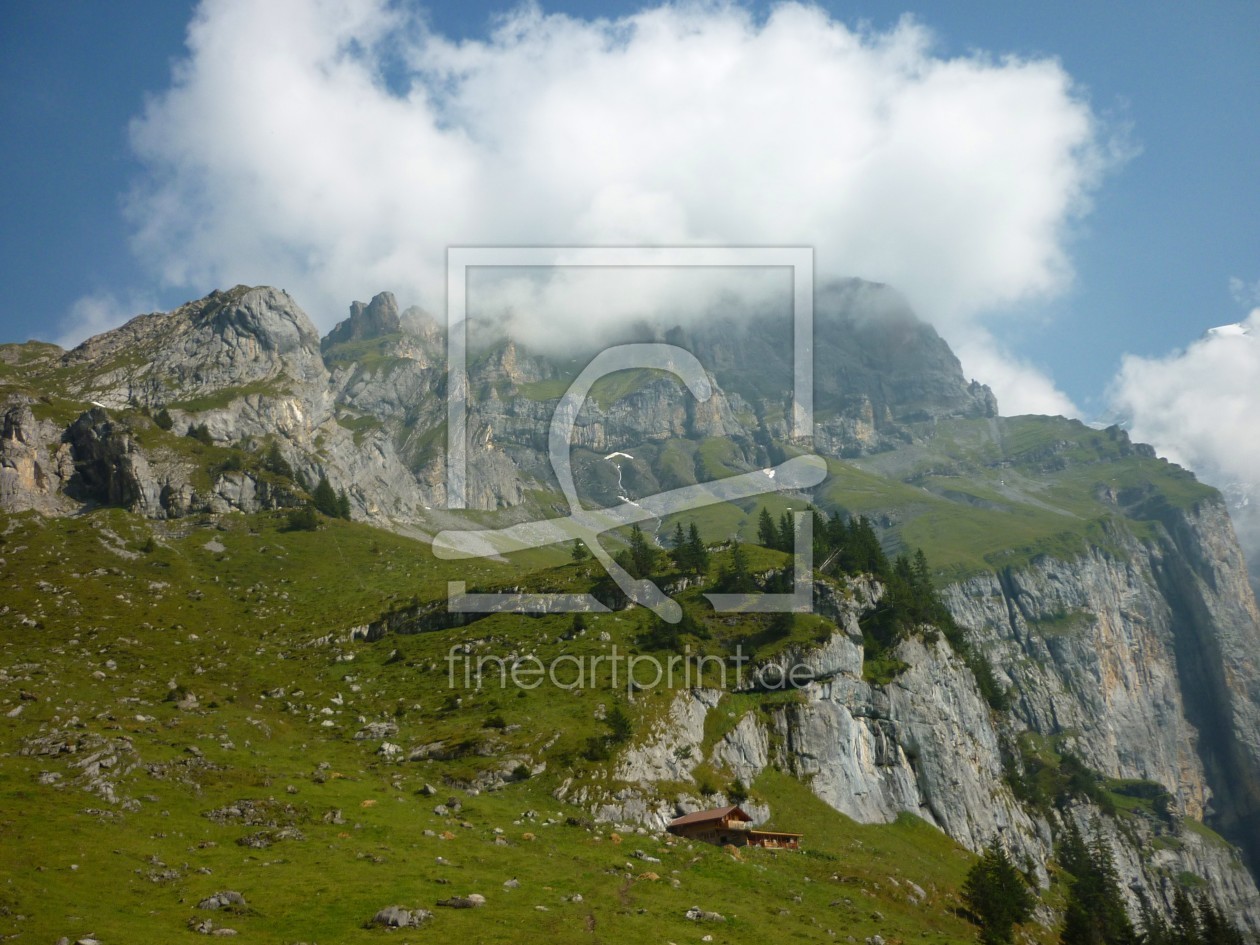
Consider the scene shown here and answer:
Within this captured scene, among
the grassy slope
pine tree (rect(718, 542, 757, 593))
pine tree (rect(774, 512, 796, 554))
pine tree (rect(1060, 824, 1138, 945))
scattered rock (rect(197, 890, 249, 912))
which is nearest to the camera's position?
scattered rock (rect(197, 890, 249, 912))

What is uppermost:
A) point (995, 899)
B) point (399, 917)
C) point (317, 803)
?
point (399, 917)

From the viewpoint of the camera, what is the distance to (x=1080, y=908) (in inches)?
3868

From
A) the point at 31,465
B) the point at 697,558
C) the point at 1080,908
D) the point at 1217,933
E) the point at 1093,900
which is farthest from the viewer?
the point at 31,465

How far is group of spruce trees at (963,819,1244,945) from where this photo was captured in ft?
253

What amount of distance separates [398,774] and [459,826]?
50.3 ft

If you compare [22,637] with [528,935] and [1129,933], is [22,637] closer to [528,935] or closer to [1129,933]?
[528,935]

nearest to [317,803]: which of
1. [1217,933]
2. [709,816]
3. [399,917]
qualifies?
[399,917]

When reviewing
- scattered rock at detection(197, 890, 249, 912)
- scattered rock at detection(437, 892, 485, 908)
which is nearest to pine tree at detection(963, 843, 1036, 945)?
scattered rock at detection(437, 892, 485, 908)

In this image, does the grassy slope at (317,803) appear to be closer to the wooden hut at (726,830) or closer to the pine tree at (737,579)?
the wooden hut at (726,830)

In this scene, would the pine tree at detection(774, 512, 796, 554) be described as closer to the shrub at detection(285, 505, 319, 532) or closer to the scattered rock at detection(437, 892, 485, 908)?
the shrub at detection(285, 505, 319, 532)

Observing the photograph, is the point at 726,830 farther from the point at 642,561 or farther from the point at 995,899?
the point at 642,561

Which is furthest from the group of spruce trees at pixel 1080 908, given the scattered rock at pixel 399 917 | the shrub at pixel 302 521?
the shrub at pixel 302 521

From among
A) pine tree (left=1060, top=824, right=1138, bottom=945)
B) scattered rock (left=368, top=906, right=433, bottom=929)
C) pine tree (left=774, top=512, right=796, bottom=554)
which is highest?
pine tree (left=774, top=512, right=796, bottom=554)

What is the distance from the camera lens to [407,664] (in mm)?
112000
